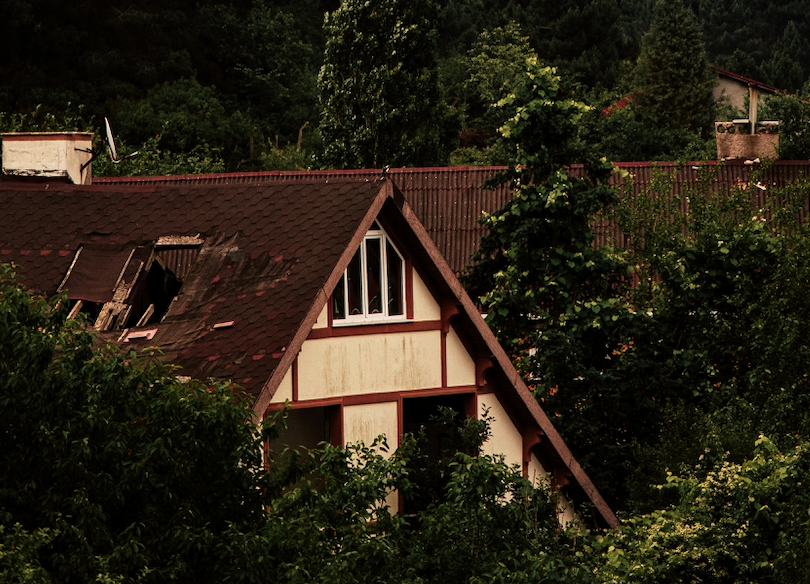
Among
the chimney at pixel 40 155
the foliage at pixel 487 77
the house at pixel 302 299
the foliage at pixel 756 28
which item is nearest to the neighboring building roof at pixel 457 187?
the chimney at pixel 40 155

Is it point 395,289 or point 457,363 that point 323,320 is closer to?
point 395,289

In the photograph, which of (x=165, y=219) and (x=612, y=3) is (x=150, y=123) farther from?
(x=165, y=219)

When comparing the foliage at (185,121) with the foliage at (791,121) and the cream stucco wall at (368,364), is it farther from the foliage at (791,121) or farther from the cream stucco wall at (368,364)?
the cream stucco wall at (368,364)

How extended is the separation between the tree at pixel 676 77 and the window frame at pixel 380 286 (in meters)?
52.5

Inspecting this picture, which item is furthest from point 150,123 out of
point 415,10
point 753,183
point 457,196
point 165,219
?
point 165,219

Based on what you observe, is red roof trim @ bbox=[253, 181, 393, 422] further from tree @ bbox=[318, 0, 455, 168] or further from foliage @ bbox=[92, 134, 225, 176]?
tree @ bbox=[318, 0, 455, 168]

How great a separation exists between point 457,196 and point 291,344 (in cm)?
2351

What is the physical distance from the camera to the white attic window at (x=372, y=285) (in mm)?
19859

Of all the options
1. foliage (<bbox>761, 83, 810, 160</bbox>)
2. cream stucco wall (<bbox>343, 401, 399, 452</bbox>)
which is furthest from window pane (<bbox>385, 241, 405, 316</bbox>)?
foliage (<bbox>761, 83, 810, 160</bbox>)

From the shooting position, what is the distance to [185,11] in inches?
3066

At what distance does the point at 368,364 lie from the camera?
20.1 meters

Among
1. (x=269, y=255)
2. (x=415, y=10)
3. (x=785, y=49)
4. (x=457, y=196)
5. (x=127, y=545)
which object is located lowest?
(x=127, y=545)

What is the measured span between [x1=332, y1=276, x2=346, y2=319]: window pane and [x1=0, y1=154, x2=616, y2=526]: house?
2cm

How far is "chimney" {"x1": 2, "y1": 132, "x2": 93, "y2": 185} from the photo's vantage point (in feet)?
80.1
